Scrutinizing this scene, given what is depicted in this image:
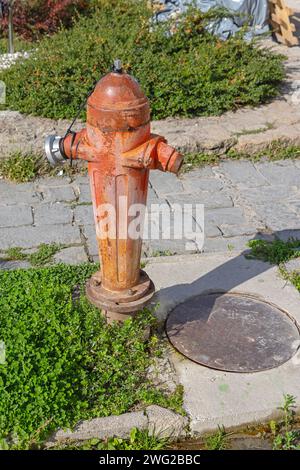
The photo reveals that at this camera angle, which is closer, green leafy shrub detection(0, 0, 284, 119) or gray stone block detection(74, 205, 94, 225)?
gray stone block detection(74, 205, 94, 225)

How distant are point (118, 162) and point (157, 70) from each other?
4.29 meters

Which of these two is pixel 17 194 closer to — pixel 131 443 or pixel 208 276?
pixel 208 276

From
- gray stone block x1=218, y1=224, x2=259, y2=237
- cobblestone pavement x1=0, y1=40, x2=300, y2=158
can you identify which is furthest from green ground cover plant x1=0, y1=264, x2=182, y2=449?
cobblestone pavement x1=0, y1=40, x2=300, y2=158

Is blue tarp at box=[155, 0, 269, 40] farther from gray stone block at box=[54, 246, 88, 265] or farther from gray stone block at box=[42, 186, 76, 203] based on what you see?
gray stone block at box=[54, 246, 88, 265]

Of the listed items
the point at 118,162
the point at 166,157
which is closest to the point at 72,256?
the point at 118,162

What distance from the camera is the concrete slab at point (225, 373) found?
146 inches

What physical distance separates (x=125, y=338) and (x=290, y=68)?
6.06 metres

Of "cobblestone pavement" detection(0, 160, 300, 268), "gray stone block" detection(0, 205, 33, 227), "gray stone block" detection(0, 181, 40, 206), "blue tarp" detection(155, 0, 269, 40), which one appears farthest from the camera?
"blue tarp" detection(155, 0, 269, 40)

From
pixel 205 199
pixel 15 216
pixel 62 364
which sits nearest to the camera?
pixel 62 364

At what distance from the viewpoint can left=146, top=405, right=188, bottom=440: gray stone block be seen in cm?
362

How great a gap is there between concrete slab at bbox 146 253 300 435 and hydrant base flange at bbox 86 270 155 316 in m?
0.40

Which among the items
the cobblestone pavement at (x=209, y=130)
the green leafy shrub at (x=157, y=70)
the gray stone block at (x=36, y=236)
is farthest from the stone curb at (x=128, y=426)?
the green leafy shrub at (x=157, y=70)

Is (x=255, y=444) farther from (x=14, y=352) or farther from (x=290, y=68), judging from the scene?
(x=290, y=68)

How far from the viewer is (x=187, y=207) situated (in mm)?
6117
